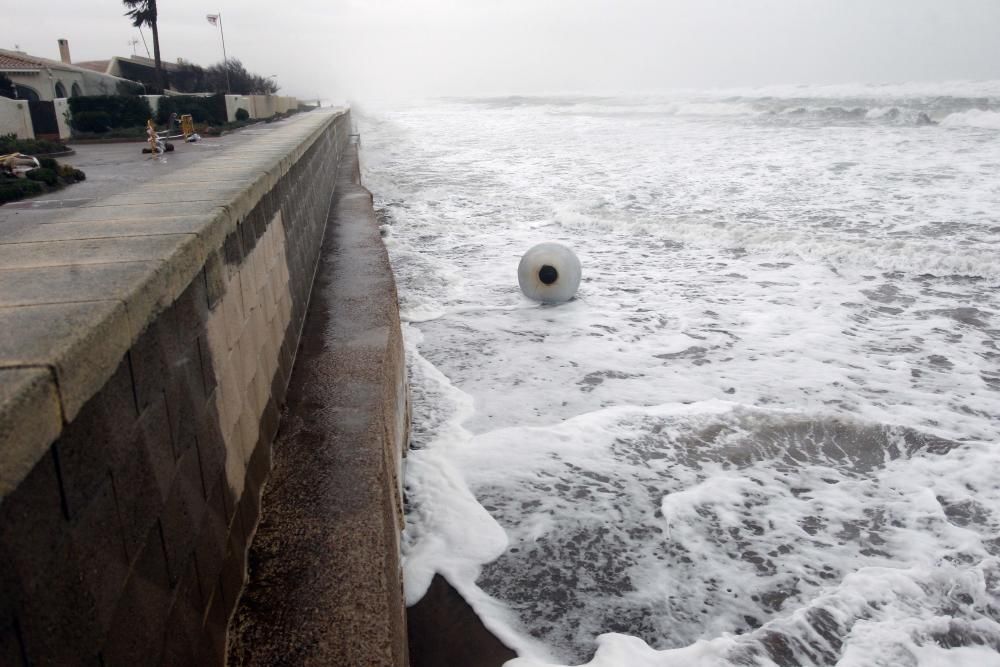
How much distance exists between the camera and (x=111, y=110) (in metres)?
19.6

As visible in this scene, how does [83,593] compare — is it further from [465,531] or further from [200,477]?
[465,531]

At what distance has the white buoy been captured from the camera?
8094 mm

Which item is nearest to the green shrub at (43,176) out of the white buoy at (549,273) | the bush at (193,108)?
the white buoy at (549,273)

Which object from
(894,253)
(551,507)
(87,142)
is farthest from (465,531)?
(87,142)

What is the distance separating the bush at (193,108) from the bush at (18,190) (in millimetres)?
14653

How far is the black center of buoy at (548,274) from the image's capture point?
26.6 feet

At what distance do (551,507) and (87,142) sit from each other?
17.4 metres

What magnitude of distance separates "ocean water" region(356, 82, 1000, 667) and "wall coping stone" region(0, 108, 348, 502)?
214cm

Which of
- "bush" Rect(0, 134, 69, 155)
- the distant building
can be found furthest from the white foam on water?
the distant building

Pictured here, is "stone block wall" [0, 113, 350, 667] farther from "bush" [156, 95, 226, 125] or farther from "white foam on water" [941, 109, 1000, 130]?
"white foam on water" [941, 109, 1000, 130]

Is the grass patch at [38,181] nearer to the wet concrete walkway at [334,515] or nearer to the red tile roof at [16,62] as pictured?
the wet concrete walkway at [334,515]

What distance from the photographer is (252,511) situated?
259 cm

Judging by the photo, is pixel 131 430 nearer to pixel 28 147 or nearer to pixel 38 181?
pixel 38 181

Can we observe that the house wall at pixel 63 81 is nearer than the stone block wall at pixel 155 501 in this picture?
No
